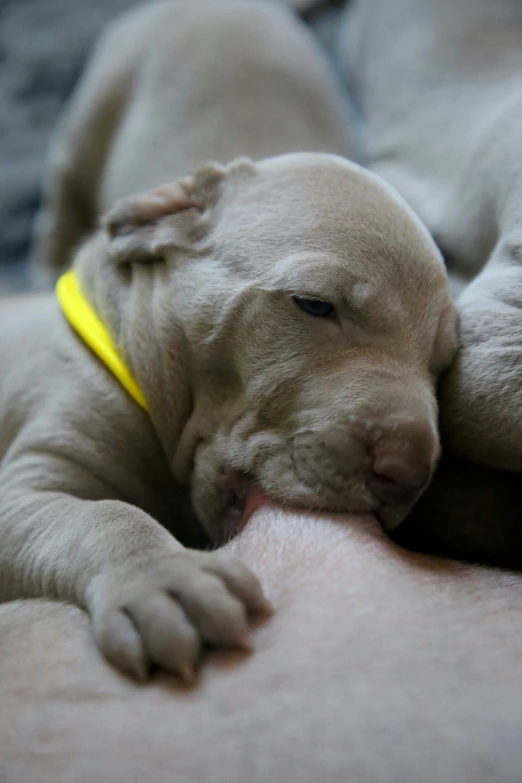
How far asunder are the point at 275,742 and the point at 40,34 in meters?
3.72

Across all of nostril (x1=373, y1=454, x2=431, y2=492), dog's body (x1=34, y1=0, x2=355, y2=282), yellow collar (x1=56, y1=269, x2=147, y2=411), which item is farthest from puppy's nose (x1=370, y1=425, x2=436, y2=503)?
dog's body (x1=34, y1=0, x2=355, y2=282)

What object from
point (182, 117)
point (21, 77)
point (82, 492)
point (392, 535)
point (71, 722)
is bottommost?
point (392, 535)

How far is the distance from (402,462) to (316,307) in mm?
428

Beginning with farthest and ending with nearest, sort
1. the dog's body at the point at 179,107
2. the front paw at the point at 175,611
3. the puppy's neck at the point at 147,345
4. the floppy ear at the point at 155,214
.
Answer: the dog's body at the point at 179,107 → the floppy ear at the point at 155,214 → the puppy's neck at the point at 147,345 → the front paw at the point at 175,611

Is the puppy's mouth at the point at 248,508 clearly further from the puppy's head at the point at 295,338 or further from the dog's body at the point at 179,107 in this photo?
the dog's body at the point at 179,107

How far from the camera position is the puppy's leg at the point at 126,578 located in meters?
1.37

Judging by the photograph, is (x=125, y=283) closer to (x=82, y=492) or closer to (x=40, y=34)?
(x=82, y=492)

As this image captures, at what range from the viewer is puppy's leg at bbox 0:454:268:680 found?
4.51 ft

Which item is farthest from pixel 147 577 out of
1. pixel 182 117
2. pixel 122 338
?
pixel 182 117

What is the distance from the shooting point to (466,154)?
2.64 meters

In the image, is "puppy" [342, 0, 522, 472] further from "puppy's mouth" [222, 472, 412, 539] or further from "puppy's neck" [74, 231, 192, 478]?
"puppy's neck" [74, 231, 192, 478]

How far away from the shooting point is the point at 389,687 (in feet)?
4.29

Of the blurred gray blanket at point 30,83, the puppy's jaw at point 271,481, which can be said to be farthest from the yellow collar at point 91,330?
the blurred gray blanket at point 30,83

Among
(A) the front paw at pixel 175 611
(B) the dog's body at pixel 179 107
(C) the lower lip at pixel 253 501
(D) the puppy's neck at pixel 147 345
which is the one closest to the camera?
(A) the front paw at pixel 175 611
